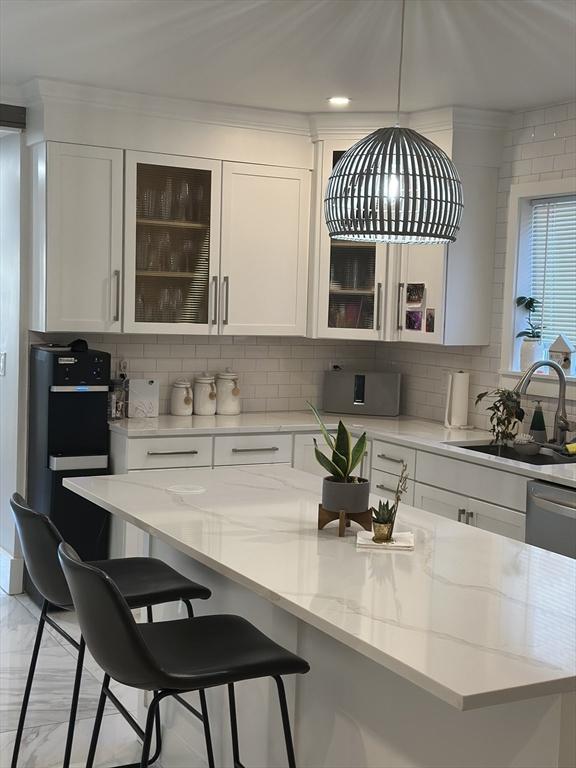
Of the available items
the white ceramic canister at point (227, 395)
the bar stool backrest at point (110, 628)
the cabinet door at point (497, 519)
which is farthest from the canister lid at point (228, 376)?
A: the bar stool backrest at point (110, 628)

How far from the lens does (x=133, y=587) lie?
2883 mm

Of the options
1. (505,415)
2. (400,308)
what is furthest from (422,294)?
(505,415)

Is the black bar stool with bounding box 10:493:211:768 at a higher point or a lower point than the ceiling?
lower

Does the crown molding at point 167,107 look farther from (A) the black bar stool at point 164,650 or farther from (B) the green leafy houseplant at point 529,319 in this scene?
(A) the black bar stool at point 164,650

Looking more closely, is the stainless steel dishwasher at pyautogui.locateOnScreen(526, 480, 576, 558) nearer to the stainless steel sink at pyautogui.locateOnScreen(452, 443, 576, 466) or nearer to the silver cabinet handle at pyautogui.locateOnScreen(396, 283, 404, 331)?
the stainless steel sink at pyautogui.locateOnScreen(452, 443, 576, 466)

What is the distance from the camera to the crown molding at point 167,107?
4.65 meters

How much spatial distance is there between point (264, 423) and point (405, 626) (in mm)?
3215

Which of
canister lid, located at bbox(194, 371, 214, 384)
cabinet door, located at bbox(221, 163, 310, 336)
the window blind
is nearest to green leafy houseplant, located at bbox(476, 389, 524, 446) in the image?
the window blind

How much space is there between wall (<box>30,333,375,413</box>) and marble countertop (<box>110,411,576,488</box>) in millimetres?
200

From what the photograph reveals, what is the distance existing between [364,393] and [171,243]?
1466 mm

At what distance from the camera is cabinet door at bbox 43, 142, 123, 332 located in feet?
15.5

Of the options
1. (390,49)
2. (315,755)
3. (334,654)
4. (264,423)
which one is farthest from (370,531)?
(264,423)

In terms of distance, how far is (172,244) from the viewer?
5.01 meters

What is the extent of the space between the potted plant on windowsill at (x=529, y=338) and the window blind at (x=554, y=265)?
0.03m
